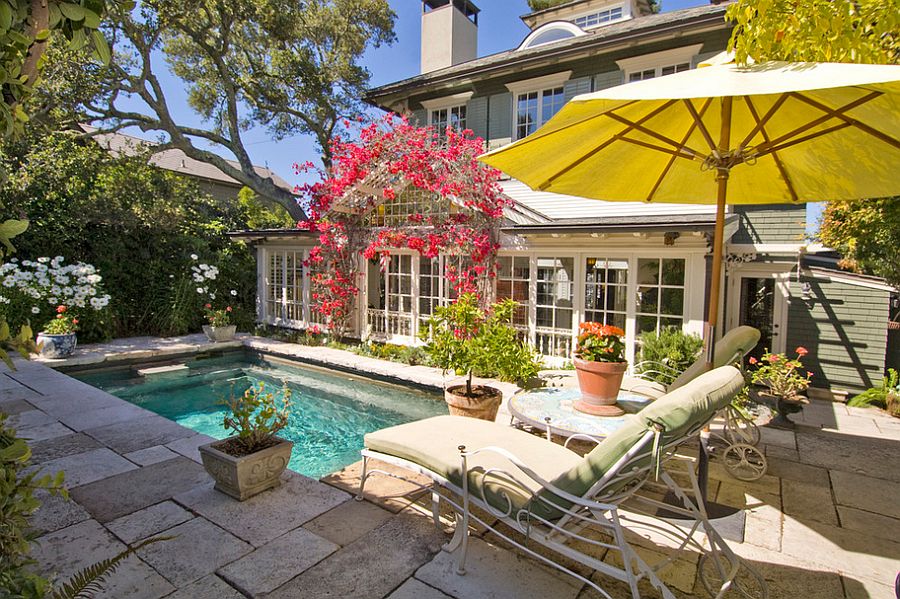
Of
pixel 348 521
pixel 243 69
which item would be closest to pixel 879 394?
pixel 348 521

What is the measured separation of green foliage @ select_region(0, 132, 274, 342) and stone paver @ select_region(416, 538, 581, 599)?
10.9 m

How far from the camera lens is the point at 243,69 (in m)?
16.5

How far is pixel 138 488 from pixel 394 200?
7.68 meters

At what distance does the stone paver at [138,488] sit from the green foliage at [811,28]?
492 centimetres

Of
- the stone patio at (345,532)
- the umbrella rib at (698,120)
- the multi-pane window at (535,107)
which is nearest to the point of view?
the stone patio at (345,532)

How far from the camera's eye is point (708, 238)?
673 centimetres

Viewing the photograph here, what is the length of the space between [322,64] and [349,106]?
71.9 inches

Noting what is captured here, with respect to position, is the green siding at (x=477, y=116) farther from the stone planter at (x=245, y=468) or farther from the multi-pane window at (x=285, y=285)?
the stone planter at (x=245, y=468)

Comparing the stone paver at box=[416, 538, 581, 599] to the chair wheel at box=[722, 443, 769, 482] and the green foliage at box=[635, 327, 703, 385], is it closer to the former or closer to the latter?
the chair wheel at box=[722, 443, 769, 482]

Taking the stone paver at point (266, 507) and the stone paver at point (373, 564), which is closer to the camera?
the stone paver at point (373, 564)

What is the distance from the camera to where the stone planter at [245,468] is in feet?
11.1

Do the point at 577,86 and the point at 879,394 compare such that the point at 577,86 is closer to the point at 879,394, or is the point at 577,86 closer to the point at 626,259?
the point at 626,259

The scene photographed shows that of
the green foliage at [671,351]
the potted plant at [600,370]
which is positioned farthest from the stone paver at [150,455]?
the green foliage at [671,351]

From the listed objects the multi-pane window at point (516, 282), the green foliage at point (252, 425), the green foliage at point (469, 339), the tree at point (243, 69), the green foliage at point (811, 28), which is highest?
the tree at point (243, 69)
